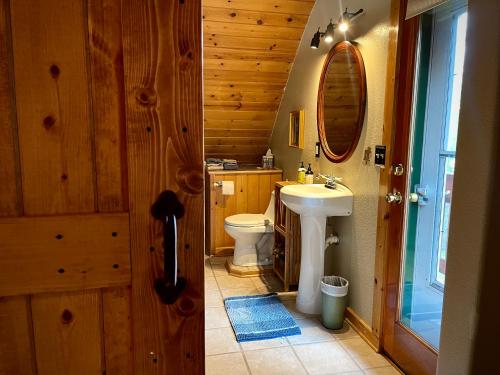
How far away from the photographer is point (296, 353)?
7.36ft

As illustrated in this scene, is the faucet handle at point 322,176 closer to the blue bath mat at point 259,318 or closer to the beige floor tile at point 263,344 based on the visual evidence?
the blue bath mat at point 259,318

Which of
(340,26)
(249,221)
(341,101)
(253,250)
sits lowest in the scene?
(253,250)

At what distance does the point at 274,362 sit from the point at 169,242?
5.17 ft

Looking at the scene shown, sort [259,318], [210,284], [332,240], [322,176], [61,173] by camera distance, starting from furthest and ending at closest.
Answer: [210,284] < [322,176] < [332,240] < [259,318] < [61,173]

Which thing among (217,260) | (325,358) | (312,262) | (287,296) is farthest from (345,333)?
(217,260)

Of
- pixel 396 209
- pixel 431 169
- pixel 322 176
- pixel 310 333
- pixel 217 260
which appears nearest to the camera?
pixel 431 169

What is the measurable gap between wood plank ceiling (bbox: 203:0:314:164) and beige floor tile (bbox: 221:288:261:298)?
68.8 inches

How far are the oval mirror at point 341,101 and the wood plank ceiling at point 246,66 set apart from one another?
2.10ft

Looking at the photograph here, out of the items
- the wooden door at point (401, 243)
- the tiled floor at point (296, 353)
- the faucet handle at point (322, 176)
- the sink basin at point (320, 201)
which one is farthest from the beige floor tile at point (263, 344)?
the faucet handle at point (322, 176)

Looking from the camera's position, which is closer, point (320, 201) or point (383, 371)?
point (383, 371)

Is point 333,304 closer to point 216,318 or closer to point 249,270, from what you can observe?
point 216,318

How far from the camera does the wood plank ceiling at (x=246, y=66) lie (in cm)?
308

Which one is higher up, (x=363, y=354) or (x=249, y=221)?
(x=249, y=221)

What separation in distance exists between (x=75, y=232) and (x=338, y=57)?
2359 millimetres
